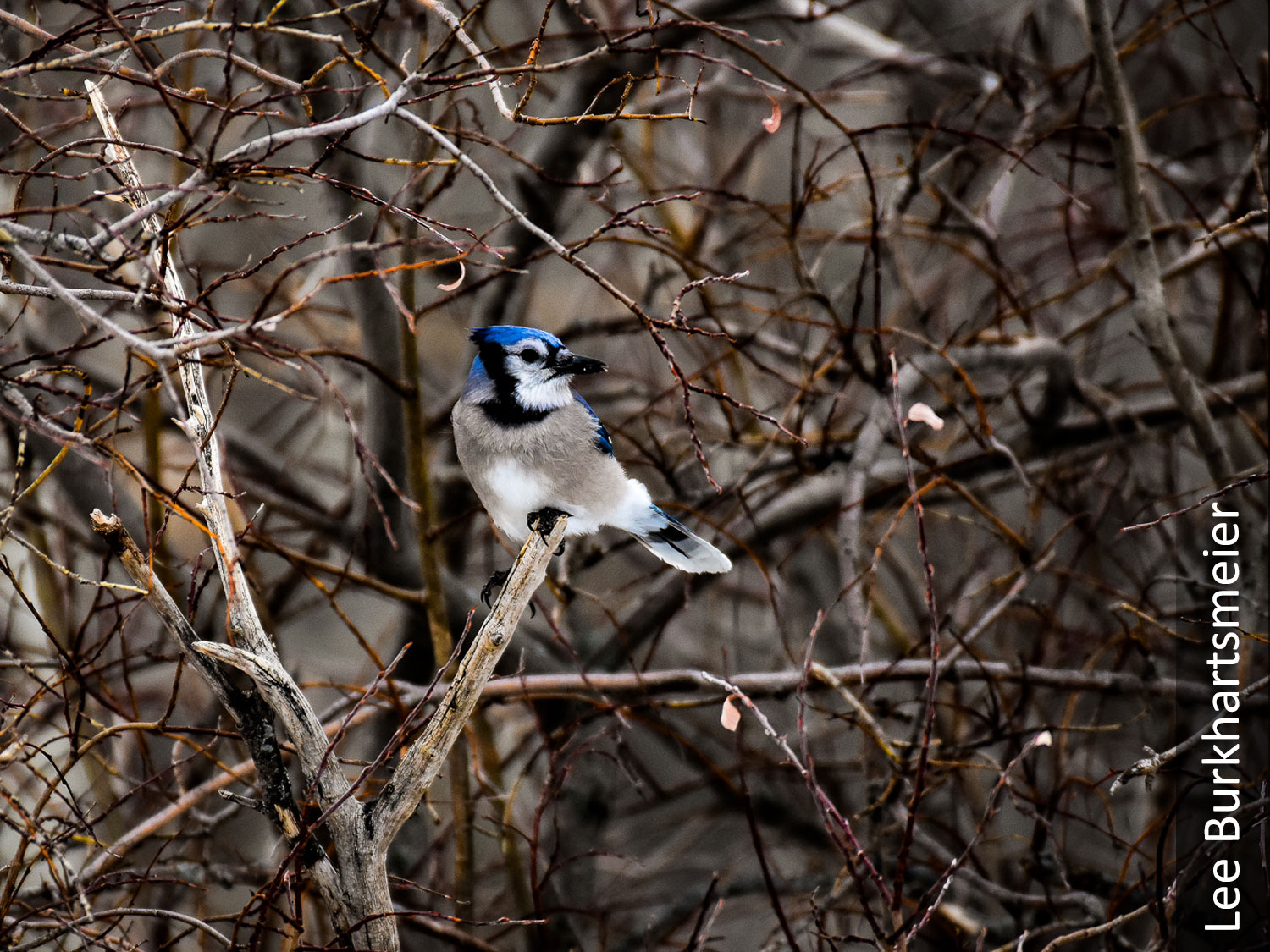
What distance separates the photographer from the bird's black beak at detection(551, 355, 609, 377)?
262 centimetres

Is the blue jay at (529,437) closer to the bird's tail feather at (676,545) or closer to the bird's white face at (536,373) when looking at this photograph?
the bird's white face at (536,373)

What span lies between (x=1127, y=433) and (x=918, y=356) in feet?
3.17

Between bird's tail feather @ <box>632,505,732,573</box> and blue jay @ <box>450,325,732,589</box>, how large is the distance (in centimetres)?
30

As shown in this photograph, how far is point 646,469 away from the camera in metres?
5.06

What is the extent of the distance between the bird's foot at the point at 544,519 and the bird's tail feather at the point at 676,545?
444 mm

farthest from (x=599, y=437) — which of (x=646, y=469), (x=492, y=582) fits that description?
(x=646, y=469)

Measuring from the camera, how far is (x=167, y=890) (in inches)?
148

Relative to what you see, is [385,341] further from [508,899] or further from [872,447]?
[508,899]

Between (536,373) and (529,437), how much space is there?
17cm

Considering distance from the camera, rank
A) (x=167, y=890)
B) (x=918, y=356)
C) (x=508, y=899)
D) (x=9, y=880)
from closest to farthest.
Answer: (x=9, y=880) < (x=918, y=356) < (x=167, y=890) < (x=508, y=899)

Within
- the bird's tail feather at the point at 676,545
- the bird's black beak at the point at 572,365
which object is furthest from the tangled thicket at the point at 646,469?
the bird's black beak at the point at 572,365

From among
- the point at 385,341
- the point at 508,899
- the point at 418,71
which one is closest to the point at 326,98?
the point at 385,341

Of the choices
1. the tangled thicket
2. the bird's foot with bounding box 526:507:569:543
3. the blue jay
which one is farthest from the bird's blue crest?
the bird's foot with bounding box 526:507:569:543

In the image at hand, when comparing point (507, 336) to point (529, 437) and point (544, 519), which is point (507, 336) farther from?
point (544, 519)
